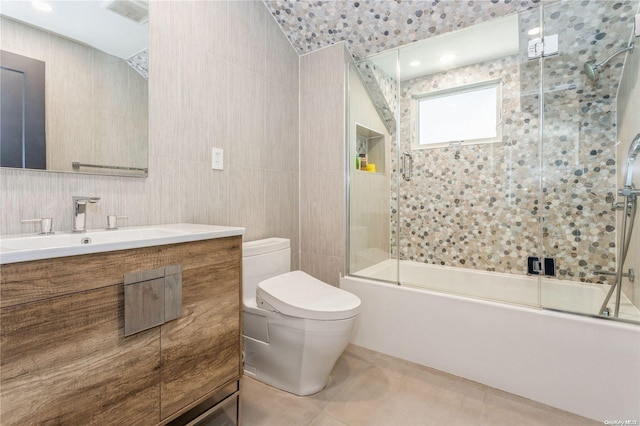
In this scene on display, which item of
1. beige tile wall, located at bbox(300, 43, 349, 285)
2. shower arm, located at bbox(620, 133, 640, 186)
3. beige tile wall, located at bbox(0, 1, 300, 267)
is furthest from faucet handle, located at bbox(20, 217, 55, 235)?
shower arm, located at bbox(620, 133, 640, 186)

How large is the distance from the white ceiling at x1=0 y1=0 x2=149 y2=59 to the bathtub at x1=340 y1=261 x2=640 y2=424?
1.78 m

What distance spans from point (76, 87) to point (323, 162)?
4.63 ft

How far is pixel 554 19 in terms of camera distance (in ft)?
5.21

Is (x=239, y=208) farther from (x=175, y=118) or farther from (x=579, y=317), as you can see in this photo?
(x=579, y=317)

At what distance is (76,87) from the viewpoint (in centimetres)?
117

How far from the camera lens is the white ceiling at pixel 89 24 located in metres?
1.06

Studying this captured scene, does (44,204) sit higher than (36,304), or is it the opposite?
(44,204)

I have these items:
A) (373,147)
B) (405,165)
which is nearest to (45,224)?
(373,147)

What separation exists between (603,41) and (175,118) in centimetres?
227

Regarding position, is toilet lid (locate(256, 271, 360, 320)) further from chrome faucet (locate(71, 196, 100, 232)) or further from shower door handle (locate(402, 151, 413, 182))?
shower door handle (locate(402, 151, 413, 182))

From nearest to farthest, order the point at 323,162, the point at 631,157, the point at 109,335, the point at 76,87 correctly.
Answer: the point at 109,335
the point at 76,87
the point at 631,157
the point at 323,162

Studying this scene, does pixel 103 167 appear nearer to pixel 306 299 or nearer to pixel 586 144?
pixel 306 299

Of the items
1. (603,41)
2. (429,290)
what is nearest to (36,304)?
(429,290)

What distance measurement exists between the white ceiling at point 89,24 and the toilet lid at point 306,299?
1.25 meters
